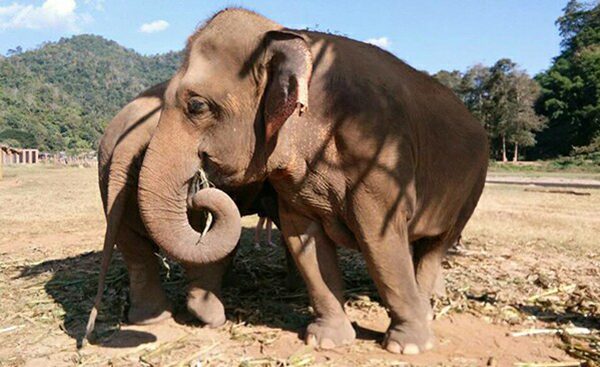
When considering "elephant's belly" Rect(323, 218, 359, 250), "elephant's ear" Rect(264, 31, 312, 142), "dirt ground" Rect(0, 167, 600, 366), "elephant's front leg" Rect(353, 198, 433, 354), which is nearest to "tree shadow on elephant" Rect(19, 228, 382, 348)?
"dirt ground" Rect(0, 167, 600, 366)

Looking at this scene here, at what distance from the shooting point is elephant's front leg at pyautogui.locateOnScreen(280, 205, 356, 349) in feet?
13.9

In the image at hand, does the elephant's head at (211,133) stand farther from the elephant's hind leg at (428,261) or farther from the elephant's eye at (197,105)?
the elephant's hind leg at (428,261)

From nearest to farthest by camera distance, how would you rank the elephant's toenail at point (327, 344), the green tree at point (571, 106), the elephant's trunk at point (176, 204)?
1. the elephant's trunk at point (176, 204)
2. the elephant's toenail at point (327, 344)
3. the green tree at point (571, 106)

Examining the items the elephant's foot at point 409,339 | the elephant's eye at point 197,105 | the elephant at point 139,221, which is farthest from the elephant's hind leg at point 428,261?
the elephant's eye at point 197,105

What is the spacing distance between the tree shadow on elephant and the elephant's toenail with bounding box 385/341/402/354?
363mm

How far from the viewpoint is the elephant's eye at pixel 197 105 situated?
3.72 m

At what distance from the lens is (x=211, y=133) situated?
12.5ft

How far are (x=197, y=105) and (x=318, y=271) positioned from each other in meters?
1.53

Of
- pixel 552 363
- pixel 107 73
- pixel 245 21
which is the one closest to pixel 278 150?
pixel 245 21

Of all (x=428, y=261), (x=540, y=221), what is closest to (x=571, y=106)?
(x=540, y=221)

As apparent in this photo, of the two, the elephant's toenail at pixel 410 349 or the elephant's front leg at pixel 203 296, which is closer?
the elephant's toenail at pixel 410 349

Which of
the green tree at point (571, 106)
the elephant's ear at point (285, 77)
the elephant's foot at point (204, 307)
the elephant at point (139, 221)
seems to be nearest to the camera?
the elephant's ear at point (285, 77)

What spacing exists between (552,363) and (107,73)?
169 m

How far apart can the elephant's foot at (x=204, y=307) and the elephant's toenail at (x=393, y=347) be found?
4.58ft
